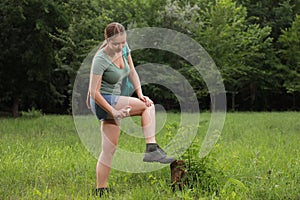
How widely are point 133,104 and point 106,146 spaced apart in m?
0.57

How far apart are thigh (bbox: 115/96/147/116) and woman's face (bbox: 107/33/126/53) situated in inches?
18.3

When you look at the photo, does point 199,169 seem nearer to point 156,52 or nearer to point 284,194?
point 284,194

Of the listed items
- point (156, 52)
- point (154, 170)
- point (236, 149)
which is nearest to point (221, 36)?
point (156, 52)

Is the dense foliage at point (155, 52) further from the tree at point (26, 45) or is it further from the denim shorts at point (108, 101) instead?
the denim shorts at point (108, 101)

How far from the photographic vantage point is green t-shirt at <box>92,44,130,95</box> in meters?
4.35

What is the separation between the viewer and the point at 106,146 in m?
4.76

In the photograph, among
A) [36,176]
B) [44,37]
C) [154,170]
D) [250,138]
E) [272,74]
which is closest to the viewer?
[36,176]

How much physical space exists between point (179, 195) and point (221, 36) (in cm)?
1967

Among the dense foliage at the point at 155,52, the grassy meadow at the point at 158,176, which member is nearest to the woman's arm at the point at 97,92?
the grassy meadow at the point at 158,176

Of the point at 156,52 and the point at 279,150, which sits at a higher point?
the point at 156,52

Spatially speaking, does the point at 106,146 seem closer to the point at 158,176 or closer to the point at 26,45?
the point at 158,176

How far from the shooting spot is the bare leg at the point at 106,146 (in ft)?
15.2

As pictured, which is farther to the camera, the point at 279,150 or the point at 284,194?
the point at 279,150

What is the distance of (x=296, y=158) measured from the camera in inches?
260
